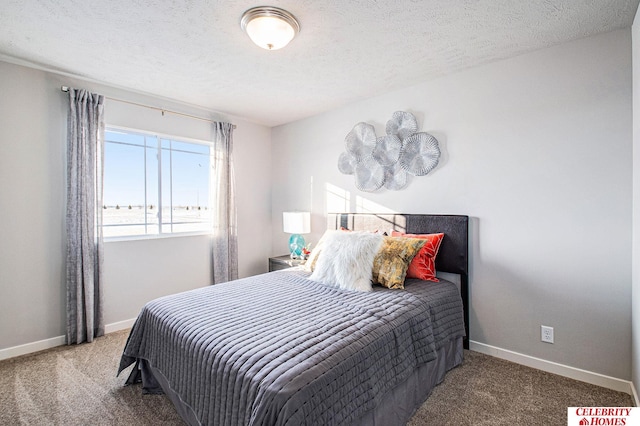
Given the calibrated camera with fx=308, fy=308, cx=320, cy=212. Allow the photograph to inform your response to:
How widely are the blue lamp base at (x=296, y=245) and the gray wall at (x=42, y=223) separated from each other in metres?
1.52

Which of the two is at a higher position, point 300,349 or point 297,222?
point 297,222

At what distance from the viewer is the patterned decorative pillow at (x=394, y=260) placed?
2420 millimetres

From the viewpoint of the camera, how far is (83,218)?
9.53 ft

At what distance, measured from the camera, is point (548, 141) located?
2.38m

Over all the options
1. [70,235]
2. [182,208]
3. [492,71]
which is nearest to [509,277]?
[492,71]

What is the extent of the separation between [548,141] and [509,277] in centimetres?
112

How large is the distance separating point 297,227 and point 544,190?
255 cm

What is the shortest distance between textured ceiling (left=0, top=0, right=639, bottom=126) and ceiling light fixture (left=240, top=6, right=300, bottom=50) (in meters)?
0.05

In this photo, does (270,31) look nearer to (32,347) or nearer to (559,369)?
(559,369)

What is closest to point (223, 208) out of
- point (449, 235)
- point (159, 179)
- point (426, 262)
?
point (159, 179)

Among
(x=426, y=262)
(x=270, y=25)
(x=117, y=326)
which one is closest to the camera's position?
(x=270, y=25)

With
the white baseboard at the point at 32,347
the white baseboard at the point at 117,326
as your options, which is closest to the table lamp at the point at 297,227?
the white baseboard at the point at 117,326

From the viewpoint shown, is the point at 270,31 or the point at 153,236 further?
the point at 153,236

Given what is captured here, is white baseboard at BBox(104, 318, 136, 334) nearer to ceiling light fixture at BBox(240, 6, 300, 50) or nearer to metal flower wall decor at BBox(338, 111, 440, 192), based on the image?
metal flower wall decor at BBox(338, 111, 440, 192)
